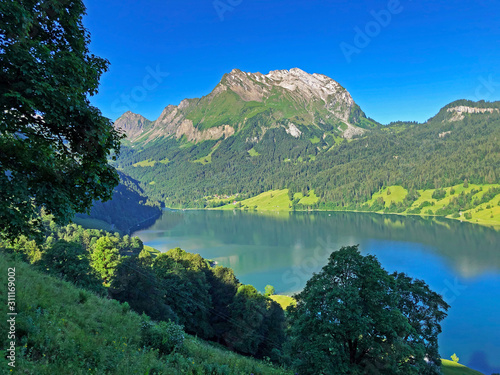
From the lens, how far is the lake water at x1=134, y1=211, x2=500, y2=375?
51.8m

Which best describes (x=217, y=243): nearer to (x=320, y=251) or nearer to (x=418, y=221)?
(x=320, y=251)

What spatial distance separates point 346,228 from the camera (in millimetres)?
150000

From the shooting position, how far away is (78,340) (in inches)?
299

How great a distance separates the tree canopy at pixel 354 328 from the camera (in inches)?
599

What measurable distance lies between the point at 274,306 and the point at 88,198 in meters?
39.0

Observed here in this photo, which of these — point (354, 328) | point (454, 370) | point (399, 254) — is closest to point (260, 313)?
point (354, 328)

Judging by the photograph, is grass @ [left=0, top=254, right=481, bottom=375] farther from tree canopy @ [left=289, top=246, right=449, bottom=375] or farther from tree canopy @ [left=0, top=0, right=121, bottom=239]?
tree canopy @ [left=289, top=246, right=449, bottom=375]

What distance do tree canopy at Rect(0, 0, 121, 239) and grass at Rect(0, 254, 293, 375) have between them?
2.77 m

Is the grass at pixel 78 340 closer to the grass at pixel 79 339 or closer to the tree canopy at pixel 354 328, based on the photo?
the grass at pixel 79 339

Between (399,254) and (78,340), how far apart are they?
108 meters
